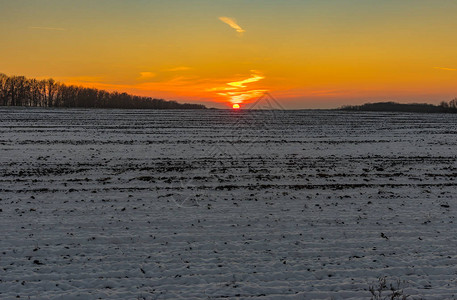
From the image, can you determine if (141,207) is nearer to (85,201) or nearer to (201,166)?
(85,201)

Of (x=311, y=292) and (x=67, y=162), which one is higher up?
(x=67, y=162)

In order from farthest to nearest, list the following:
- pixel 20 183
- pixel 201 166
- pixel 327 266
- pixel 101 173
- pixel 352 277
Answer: pixel 201 166
pixel 101 173
pixel 20 183
pixel 327 266
pixel 352 277

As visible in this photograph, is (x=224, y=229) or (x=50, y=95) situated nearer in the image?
(x=224, y=229)

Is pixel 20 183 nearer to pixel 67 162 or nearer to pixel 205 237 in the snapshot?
pixel 67 162

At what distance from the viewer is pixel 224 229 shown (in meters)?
8.98

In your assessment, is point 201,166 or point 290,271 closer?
point 290,271

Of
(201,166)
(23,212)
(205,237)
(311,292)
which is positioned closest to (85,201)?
(23,212)

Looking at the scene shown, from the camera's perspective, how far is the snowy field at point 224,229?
6.34 m

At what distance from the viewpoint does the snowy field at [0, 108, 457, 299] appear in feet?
20.8

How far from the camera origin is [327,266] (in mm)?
6992

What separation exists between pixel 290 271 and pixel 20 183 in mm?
12459

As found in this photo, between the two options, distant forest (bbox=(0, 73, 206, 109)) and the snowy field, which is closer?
the snowy field

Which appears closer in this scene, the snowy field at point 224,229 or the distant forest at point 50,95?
the snowy field at point 224,229

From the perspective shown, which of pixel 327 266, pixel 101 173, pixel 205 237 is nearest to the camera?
pixel 327 266
